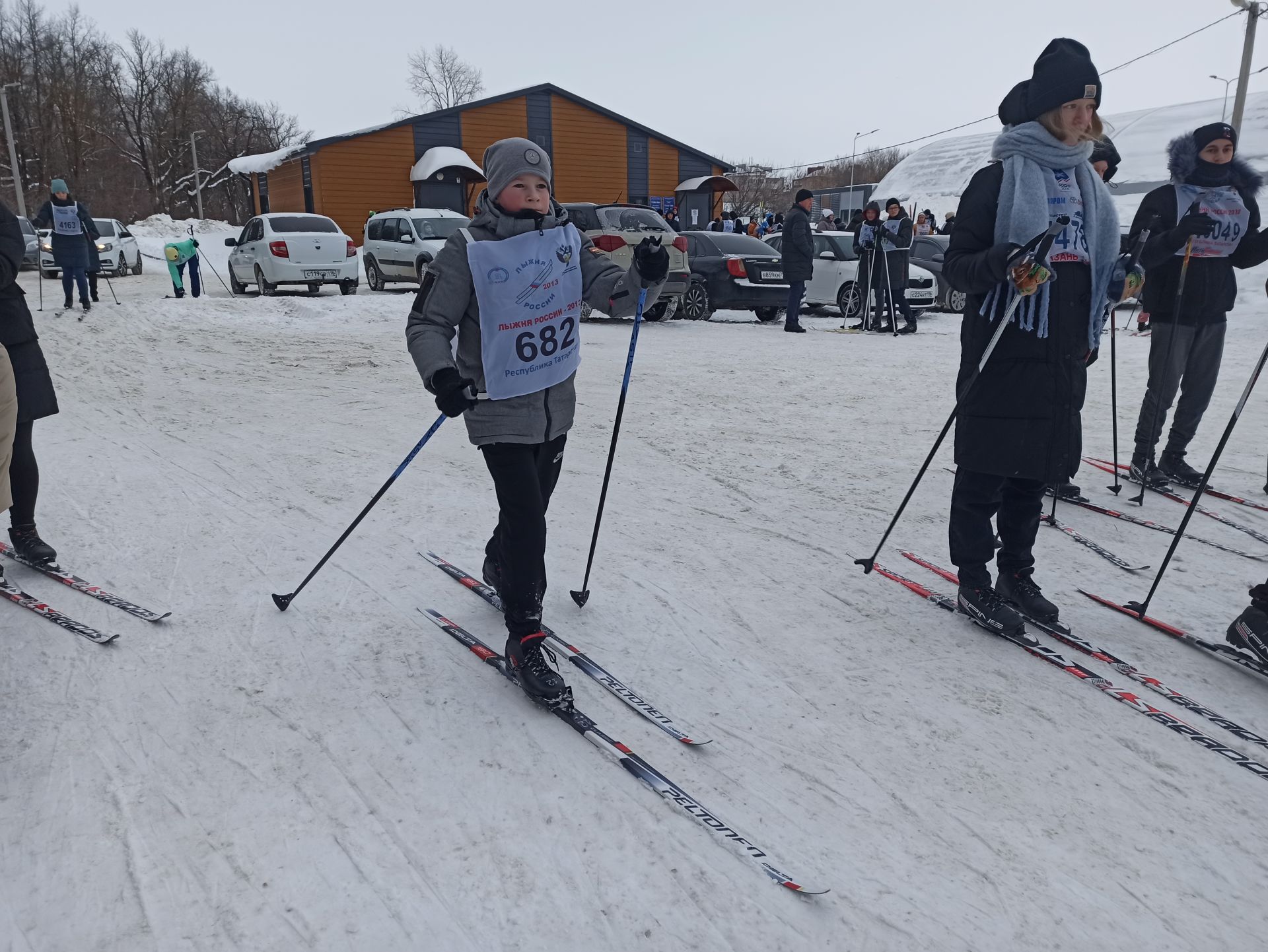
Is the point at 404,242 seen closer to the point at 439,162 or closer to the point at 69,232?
the point at 69,232

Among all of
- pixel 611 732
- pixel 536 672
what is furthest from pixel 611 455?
pixel 611 732

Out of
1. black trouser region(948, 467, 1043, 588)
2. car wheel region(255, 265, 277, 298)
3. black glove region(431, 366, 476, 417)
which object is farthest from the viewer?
car wheel region(255, 265, 277, 298)

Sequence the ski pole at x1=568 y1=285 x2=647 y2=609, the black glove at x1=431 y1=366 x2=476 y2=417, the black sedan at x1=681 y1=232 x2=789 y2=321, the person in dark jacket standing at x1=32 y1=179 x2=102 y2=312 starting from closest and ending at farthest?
1. the black glove at x1=431 y1=366 x2=476 y2=417
2. the ski pole at x1=568 y1=285 x2=647 y2=609
3. the person in dark jacket standing at x1=32 y1=179 x2=102 y2=312
4. the black sedan at x1=681 y1=232 x2=789 y2=321

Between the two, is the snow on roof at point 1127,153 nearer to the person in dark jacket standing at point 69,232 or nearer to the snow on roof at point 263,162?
the snow on roof at point 263,162

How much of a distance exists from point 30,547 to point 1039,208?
431 centimetres

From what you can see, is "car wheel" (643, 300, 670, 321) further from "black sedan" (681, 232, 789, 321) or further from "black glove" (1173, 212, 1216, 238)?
"black glove" (1173, 212, 1216, 238)

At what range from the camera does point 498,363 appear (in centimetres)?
282

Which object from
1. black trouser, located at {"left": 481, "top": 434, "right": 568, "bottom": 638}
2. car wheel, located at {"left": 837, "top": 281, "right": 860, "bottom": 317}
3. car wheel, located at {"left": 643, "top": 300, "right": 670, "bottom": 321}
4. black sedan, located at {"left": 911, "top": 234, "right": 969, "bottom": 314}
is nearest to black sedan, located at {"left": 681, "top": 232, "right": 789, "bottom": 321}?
car wheel, located at {"left": 643, "top": 300, "right": 670, "bottom": 321}

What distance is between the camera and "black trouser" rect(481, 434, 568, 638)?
2865mm

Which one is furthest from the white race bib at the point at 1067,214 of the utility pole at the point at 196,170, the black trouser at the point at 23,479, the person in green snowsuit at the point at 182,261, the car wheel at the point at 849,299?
the utility pole at the point at 196,170

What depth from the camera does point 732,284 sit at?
1345 centimetres

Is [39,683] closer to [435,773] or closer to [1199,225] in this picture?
[435,773]

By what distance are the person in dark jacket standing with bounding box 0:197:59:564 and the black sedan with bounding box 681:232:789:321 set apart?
1050 cm

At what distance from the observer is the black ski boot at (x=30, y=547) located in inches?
149
